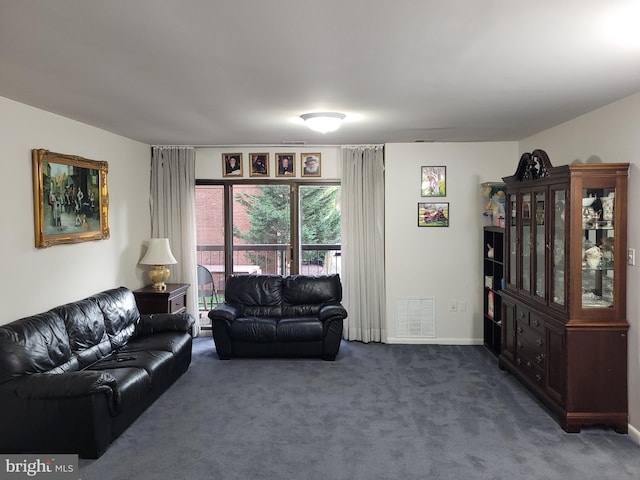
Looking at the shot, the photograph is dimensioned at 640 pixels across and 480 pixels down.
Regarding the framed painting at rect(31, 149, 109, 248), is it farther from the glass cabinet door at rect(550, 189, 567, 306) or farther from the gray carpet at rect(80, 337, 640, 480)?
the glass cabinet door at rect(550, 189, 567, 306)

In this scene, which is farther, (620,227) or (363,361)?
(363,361)

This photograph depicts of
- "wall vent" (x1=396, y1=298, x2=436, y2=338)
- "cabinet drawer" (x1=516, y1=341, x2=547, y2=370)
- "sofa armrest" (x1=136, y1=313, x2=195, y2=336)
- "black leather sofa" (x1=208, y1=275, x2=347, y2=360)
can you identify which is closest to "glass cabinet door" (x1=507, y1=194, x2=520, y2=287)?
"cabinet drawer" (x1=516, y1=341, x2=547, y2=370)

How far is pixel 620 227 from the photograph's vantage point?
3730 millimetres

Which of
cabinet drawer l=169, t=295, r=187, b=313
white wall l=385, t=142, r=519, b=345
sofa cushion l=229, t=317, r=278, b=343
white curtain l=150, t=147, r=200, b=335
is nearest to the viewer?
sofa cushion l=229, t=317, r=278, b=343

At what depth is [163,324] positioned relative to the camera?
5137 mm

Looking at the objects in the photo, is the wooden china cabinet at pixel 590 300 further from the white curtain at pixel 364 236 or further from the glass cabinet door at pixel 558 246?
the white curtain at pixel 364 236

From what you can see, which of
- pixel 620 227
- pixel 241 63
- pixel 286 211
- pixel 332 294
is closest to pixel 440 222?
pixel 332 294

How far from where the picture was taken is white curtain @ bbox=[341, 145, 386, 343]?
637cm

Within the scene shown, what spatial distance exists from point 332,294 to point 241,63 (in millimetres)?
3711

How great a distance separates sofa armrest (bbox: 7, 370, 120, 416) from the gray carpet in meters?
0.47

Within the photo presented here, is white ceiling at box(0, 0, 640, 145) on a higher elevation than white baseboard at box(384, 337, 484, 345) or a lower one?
higher

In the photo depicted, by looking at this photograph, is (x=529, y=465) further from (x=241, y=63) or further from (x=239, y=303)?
(x=239, y=303)

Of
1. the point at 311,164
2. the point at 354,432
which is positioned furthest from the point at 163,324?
the point at 311,164

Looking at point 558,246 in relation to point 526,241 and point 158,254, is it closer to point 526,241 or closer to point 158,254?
point 526,241
